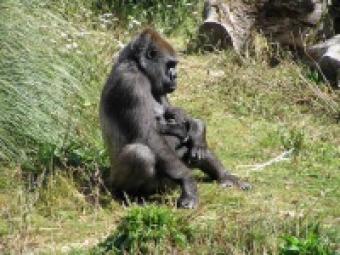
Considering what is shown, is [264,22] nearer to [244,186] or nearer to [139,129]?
[244,186]

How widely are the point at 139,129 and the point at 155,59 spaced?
0.62 metres

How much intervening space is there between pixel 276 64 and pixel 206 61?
815 millimetres

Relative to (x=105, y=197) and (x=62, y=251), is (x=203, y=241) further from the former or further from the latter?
(x=105, y=197)

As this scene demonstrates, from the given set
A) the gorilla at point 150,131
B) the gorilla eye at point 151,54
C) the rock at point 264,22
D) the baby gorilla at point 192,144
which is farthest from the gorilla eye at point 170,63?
the rock at point 264,22

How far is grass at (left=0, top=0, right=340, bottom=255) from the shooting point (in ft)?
15.7

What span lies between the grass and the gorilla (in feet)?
0.50

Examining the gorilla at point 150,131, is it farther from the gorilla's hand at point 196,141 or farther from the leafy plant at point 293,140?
the leafy plant at point 293,140

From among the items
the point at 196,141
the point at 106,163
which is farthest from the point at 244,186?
the point at 106,163

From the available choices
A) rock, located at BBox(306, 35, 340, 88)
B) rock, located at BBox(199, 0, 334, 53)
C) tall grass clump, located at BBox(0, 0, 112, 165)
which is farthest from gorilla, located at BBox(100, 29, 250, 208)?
rock, located at BBox(199, 0, 334, 53)

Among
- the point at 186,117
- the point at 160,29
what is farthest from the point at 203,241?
the point at 160,29

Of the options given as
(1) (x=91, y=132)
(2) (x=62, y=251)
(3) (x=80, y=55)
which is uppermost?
(3) (x=80, y=55)

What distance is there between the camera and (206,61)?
31.1 ft

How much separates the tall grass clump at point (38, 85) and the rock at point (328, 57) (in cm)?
243

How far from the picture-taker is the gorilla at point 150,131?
5.82 meters
